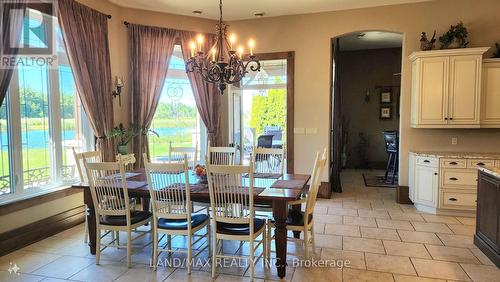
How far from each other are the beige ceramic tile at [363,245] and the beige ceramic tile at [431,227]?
2.75ft

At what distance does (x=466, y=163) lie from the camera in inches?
182

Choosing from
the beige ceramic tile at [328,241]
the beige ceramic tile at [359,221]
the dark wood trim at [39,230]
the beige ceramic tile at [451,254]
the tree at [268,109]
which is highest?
the tree at [268,109]

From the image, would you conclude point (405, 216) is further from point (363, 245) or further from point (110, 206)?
point (110, 206)

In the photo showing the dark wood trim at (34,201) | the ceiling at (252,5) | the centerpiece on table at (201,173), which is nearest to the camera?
the centerpiece on table at (201,173)

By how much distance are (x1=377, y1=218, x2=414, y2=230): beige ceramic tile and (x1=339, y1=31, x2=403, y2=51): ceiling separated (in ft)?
13.2

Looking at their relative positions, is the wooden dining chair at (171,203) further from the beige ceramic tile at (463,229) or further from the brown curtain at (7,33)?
the beige ceramic tile at (463,229)

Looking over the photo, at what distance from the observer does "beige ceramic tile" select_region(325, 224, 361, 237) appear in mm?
4105

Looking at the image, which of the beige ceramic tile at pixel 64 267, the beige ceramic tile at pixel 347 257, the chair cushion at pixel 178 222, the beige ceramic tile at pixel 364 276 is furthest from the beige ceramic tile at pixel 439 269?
the beige ceramic tile at pixel 64 267

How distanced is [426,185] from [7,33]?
5.56m

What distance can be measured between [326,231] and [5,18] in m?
4.22

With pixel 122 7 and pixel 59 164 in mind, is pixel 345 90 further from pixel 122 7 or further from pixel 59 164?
pixel 59 164

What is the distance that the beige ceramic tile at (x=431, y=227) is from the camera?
13.8 ft

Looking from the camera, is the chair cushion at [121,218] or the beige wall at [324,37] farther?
the beige wall at [324,37]

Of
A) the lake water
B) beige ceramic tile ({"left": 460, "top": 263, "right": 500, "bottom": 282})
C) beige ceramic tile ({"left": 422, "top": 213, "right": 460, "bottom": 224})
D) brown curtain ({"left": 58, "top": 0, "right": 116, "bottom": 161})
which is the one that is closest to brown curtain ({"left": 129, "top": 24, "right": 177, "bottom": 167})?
brown curtain ({"left": 58, "top": 0, "right": 116, "bottom": 161})
